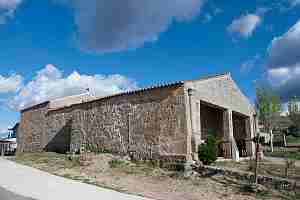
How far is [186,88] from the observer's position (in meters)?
14.1

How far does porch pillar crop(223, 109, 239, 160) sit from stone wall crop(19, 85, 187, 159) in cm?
465

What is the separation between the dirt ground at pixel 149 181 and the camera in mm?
9250

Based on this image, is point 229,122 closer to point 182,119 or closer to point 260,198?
point 182,119

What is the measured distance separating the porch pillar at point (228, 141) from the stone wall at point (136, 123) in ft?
15.2

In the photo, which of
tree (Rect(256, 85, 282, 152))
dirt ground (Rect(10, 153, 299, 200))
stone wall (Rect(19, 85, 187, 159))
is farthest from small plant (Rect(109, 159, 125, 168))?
tree (Rect(256, 85, 282, 152))

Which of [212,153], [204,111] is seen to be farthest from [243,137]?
[212,153]

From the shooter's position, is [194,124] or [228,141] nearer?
[194,124]

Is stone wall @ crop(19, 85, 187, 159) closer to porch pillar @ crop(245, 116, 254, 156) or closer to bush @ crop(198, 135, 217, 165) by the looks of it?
bush @ crop(198, 135, 217, 165)

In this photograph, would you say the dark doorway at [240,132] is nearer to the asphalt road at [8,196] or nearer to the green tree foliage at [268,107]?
the green tree foliage at [268,107]

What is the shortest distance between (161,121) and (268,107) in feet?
72.4

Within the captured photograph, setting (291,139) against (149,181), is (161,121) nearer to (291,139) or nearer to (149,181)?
(149,181)

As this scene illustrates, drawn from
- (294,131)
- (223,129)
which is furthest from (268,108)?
(223,129)

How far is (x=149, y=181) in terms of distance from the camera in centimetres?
1124

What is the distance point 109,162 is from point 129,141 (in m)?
1.64
